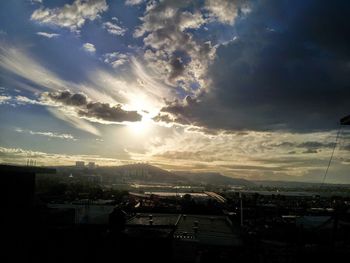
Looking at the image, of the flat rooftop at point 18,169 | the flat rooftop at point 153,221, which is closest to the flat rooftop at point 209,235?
the flat rooftop at point 153,221

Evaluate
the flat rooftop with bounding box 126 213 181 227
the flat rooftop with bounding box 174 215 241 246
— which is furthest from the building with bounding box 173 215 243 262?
the flat rooftop with bounding box 126 213 181 227

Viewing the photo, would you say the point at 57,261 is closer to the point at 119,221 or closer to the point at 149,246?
the point at 149,246

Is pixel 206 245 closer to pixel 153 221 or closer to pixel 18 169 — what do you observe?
pixel 153 221

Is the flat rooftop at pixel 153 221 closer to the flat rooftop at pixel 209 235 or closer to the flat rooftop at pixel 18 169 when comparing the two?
the flat rooftop at pixel 209 235

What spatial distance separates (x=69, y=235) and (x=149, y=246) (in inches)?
221

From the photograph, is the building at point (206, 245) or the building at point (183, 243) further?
the building at point (206, 245)

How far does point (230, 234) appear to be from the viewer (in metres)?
36.1

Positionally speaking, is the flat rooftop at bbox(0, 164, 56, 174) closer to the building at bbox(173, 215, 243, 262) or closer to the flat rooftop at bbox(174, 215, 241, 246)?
the building at bbox(173, 215, 243, 262)

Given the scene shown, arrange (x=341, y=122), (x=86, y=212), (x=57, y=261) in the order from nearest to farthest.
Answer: (x=341, y=122), (x=57, y=261), (x=86, y=212)

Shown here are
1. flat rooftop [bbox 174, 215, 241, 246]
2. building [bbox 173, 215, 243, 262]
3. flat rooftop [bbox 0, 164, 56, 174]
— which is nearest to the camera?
flat rooftop [bbox 0, 164, 56, 174]

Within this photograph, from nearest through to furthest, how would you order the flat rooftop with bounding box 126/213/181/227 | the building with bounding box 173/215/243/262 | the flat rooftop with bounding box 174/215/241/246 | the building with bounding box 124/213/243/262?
the building with bounding box 124/213/243/262 < the building with bounding box 173/215/243/262 < the flat rooftop with bounding box 174/215/241/246 < the flat rooftop with bounding box 126/213/181/227

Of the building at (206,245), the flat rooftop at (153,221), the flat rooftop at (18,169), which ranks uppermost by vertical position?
the flat rooftop at (18,169)

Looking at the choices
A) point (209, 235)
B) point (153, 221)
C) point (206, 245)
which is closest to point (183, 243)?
point (206, 245)

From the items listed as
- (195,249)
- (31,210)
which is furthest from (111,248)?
(195,249)
